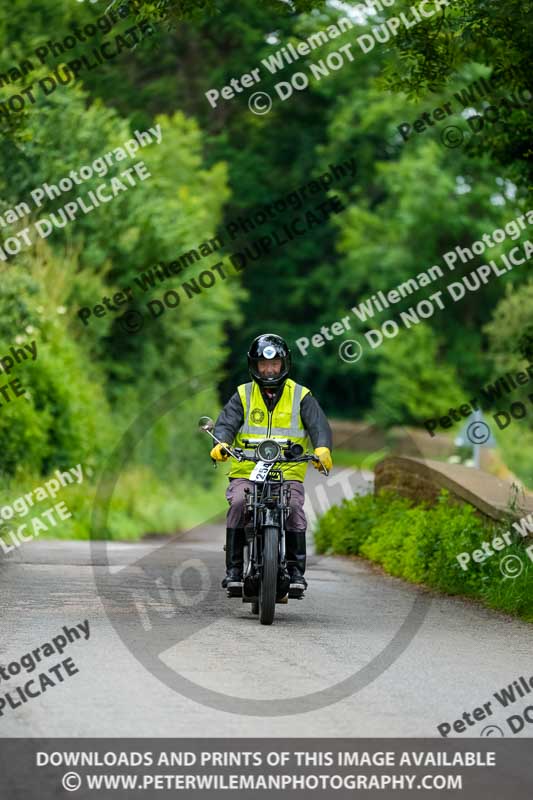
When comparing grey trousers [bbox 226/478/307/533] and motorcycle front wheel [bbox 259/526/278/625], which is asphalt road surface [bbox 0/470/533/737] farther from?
grey trousers [bbox 226/478/307/533]

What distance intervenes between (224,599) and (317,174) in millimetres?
45756

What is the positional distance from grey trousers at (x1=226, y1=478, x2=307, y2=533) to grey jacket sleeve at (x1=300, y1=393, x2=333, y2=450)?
0.40m

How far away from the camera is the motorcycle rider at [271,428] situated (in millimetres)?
12352

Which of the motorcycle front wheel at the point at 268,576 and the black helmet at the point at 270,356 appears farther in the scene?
the black helmet at the point at 270,356

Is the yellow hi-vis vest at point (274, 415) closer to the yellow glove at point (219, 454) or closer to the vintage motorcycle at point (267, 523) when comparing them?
the vintage motorcycle at point (267, 523)

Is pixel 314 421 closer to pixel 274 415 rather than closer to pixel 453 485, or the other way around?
pixel 274 415

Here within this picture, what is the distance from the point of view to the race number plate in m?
12.1

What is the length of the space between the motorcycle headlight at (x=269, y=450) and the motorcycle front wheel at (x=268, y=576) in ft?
1.72

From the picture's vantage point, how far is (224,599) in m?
13.8

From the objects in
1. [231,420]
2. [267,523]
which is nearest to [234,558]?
[267,523]

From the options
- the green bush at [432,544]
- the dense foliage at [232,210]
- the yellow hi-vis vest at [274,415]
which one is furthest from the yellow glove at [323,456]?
the dense foliage at [232,210]

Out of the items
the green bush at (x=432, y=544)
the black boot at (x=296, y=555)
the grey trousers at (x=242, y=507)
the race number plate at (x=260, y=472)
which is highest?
the race number plate at (x=260, y=472)

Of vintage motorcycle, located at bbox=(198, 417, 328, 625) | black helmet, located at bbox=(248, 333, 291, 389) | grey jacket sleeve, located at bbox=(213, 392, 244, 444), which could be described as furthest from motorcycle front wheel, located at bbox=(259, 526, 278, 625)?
black helmet, located at bbox=(248, 333, 291, 389)
